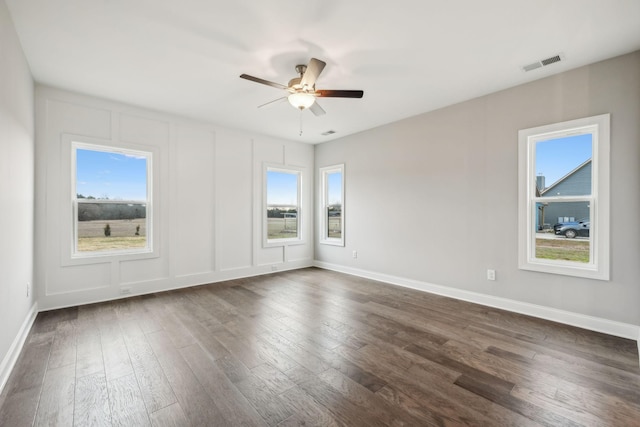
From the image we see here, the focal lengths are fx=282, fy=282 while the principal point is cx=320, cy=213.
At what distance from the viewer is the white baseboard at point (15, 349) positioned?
6.83ft

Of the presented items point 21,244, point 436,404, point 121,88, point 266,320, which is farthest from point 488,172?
point 21,244

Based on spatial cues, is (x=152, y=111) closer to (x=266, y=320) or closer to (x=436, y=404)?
(x=266, y=320)

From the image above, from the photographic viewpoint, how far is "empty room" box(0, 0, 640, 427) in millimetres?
2047

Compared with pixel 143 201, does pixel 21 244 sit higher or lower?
lower

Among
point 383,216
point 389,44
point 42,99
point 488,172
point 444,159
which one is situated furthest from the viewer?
point 383,216

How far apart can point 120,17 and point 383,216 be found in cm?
424

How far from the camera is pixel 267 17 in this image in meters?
2.30

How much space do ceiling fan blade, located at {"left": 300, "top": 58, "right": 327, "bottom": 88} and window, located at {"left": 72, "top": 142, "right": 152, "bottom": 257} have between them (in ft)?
9.73

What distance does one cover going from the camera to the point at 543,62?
295 centimetres

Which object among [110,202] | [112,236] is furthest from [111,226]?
[110,202]

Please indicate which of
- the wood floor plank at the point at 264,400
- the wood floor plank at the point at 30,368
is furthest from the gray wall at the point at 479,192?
the wood floor plank at the point at 30,368

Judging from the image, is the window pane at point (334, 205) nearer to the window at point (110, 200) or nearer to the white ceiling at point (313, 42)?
the white ceiling at point (313, 42)

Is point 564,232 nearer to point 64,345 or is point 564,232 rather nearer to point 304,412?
point 304,412

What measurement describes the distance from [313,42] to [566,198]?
3241mm
